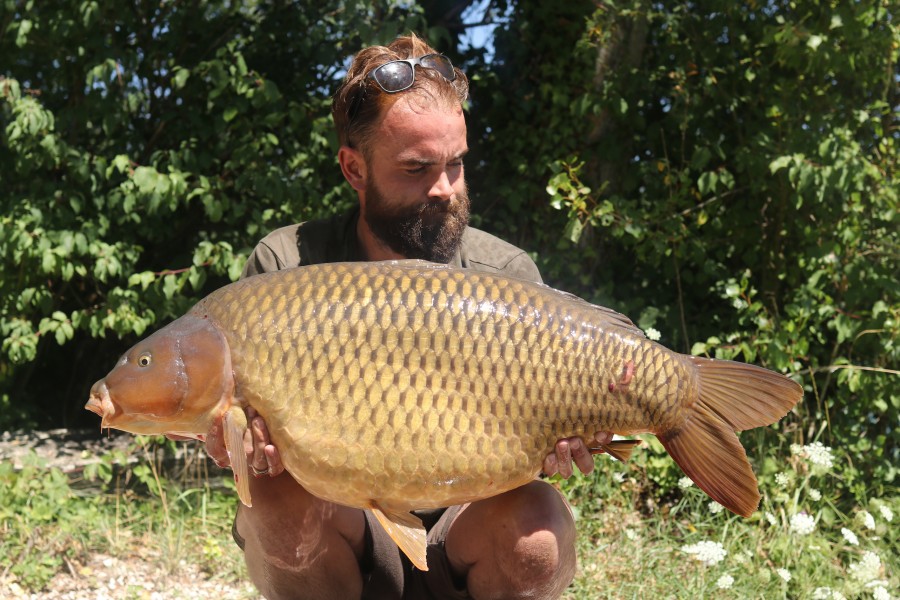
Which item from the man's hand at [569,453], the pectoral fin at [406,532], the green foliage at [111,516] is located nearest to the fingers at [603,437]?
the man's hand at [569,453]

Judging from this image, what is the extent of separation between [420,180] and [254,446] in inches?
26.9

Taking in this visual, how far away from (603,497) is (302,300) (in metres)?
1.72

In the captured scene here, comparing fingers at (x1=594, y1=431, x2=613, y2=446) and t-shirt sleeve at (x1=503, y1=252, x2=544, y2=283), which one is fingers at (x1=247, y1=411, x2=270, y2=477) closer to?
fingers at (x1=594, y1=431, x2=613, y2=446)

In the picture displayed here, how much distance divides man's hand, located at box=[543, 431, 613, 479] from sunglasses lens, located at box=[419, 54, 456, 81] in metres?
0.86

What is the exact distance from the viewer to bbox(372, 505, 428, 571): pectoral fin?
154cm

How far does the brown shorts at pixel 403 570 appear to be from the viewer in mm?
1893

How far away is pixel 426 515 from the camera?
1.98m

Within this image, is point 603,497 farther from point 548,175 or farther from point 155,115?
point 155,115

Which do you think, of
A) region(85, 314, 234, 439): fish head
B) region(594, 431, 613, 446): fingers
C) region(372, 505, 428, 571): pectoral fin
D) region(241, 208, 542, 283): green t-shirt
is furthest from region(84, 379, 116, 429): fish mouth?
region(594, 431, 613, 446): fingers

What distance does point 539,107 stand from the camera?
12.2 feet

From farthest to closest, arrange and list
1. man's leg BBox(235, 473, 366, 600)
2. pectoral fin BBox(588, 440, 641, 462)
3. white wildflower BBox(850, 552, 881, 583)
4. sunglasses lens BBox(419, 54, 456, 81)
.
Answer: white wildflower BBox(850, 552, 881, 583) < sunglasses lens BBox(419, 54, 456, 81) < man's leg BBox(235, 473, 366, 600) < pectoral fin BBox(588, 440, 641, 462)

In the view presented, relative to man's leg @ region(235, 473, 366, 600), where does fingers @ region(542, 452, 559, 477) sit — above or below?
above

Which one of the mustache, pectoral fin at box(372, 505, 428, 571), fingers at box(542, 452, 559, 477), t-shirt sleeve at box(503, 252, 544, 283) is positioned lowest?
pectoral fin at box(372, 505, 428, 571)

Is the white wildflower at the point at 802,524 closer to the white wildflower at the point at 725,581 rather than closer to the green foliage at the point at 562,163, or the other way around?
the white wildflower at the point at 725,581
